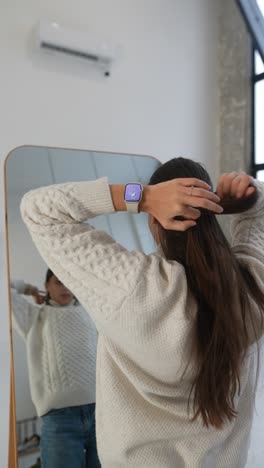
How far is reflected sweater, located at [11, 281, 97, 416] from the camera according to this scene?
120cm

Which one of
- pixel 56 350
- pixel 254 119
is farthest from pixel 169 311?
pixel 254 119

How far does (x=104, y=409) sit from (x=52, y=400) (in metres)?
0.46

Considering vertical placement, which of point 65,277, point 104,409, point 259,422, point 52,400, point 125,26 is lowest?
point 259,422

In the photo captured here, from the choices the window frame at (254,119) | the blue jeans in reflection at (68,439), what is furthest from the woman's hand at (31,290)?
the window frame at (254,119)

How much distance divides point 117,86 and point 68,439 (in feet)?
4.82

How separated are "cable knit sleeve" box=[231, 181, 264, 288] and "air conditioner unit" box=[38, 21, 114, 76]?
109cm

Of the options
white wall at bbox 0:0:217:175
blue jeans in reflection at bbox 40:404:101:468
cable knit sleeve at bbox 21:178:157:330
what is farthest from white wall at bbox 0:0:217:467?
cable knit sleeve at bbox 21:178:157:330

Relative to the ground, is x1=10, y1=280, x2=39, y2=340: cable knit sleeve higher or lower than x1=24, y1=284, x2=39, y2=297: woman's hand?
lower

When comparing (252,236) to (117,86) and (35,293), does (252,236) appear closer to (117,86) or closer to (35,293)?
(35,293)

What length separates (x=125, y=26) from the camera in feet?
5.90

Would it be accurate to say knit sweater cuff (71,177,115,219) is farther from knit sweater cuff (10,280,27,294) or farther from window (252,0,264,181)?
window (252,0,264,181)

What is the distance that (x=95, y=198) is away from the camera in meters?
0.72

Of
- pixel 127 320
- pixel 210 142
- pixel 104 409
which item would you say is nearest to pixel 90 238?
pixel 127 320

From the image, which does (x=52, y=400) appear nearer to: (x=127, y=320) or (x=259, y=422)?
(x=127, y=320)
